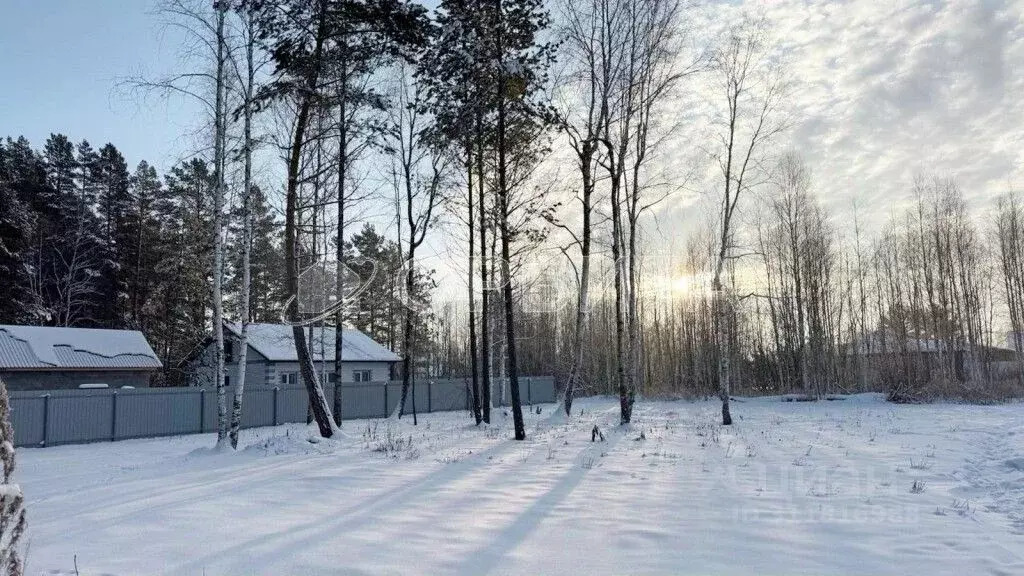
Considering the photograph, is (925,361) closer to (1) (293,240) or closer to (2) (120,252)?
(1) (293,240)

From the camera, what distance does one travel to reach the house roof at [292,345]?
25453 millimetres

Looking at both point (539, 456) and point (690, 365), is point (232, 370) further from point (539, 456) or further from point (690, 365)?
point (690, 365)

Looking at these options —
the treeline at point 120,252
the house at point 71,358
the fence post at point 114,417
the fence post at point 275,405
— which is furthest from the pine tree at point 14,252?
the fence post at point 275,405

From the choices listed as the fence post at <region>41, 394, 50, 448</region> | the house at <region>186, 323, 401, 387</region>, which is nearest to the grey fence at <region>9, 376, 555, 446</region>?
the fence post at <region>41, 394, 50, 448</region>

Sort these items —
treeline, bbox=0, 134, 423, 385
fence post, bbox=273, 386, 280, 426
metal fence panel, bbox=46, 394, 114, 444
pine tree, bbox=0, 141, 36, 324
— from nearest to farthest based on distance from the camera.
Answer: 1. metal fence panel, bbox=46, 394, 114, 444
2. fence post, bbox=273, 386, 280, 426
3. pine tree, bbox=0, 141, 36, 324
4. treeline, bbox=0, 134, 423, 385

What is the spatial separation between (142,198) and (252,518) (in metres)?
31.0

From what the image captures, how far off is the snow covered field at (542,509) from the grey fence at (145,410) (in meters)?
3.54

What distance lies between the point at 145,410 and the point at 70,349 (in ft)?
21.9

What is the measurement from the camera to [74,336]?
2072 cm

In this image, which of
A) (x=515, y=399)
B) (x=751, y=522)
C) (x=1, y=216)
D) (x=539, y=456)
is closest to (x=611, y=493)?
(x=751, y=522)

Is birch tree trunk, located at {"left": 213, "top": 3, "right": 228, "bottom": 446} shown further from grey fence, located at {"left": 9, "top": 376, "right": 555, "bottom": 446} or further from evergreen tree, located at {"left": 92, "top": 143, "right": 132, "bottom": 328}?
evergreen tree, located at {"left": 92, "top": 143, "right": 132, "bottom": 328}

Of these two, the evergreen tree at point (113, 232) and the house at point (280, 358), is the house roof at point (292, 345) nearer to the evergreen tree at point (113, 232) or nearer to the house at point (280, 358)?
the house at point (280, 358)

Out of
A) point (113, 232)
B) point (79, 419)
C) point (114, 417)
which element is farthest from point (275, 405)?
point (113, 232)

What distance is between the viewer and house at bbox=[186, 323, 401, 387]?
25703 millimetres
